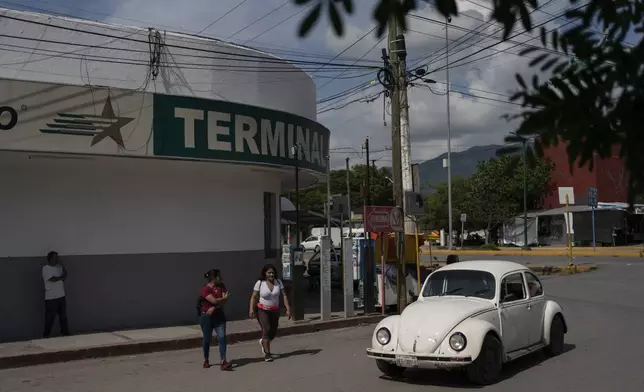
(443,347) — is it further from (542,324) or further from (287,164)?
(287,164)

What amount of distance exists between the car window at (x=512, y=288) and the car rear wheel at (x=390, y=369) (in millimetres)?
1841

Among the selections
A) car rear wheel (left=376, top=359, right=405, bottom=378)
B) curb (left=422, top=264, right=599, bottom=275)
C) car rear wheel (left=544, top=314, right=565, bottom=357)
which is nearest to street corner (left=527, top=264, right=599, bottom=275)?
curb (left=422, top=264, right=599, bottom=275)

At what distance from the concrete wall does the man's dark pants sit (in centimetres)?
39

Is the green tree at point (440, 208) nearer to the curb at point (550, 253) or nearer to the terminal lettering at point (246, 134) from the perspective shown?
the curb at point (550, 253)

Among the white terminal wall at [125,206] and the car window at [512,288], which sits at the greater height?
the white terminal wall at [125,206]

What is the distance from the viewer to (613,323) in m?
14.9

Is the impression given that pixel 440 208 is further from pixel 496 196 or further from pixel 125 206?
pixel 125 206

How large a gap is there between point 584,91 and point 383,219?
13285 millimetres

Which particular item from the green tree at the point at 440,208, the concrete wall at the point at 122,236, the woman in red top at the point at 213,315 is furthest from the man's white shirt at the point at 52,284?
the green tree at the point at 440,208

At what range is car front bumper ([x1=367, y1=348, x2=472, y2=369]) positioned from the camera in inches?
345

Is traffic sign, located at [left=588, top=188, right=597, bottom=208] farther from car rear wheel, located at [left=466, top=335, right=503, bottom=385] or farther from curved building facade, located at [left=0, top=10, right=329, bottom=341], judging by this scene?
car rear wheel, located at [left=466, top=335, right=503, bottom=385]

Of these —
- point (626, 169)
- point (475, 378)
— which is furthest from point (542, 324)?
point (626, 169)

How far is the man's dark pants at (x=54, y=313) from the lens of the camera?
13.4m

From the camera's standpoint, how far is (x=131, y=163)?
48.5 ft
